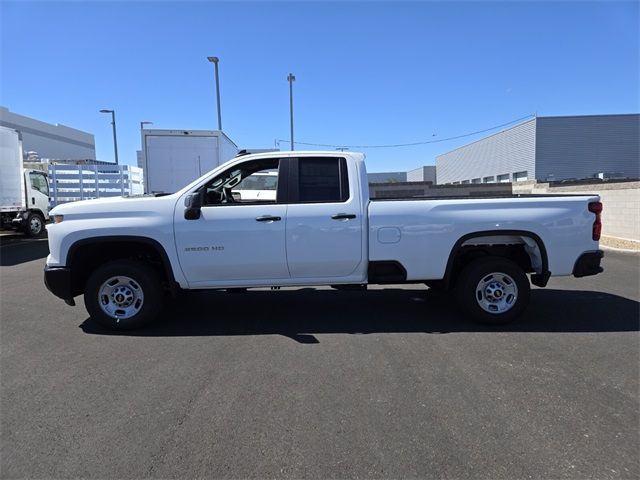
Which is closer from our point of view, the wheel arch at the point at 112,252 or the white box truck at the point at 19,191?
the wheel arch at the point at 112,252

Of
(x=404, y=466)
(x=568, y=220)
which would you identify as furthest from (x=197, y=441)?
(x=568, y=220)

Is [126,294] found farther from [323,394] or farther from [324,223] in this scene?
[323,394]

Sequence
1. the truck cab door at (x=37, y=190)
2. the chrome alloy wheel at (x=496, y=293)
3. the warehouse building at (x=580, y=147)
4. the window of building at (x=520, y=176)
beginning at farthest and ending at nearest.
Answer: the window of building at (x=520, y=176) < the warehouse building at (x=580, y=147) < the truck cab door at (x=37, y=190) < the chrome alloy wheel at (x=496, y=293)

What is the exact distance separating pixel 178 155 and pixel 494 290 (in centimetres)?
1055

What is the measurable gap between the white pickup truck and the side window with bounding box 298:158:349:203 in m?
0.01

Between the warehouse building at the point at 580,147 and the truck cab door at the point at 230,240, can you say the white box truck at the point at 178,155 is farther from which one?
the warehouse building at the point at 580,147

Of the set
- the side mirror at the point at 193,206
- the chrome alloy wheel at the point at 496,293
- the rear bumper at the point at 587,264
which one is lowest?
the chrome alloy wheel at the point at 496,293

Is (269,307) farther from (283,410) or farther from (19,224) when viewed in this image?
(19,224)

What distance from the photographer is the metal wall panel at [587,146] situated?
142 feet

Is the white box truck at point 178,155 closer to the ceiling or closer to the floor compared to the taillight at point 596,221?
closer to the ceiling

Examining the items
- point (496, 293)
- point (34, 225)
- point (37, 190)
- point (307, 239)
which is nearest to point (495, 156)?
point (37, 190)

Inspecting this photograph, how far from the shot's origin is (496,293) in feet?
17.8

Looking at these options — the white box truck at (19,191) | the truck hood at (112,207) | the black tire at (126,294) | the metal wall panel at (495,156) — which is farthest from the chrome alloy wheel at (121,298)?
the metal wall panel at (495,156)

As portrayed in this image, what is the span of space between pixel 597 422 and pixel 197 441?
282cm
